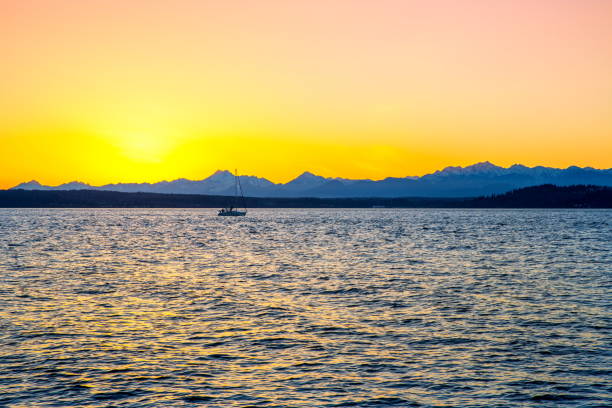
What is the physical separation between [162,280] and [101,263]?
14705mm

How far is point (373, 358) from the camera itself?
21.1 meters

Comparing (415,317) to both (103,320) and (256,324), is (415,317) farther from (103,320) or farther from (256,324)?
(103,320)

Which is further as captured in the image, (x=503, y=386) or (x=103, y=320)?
(x=103, y=320)

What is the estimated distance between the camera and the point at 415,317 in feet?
93.5

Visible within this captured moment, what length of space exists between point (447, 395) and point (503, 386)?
199 centimetres

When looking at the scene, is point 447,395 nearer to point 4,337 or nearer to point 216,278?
point 4,337

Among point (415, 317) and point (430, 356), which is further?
point (415, 317)

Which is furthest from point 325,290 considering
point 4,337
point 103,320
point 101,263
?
point 101,263

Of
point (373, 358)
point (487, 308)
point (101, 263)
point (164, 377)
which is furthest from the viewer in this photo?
point (101, 263)

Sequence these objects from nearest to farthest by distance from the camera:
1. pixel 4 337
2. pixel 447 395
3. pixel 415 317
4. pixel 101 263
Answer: pixel 447 395
pixel 4 337
pixel 415 317
pixel 101 263

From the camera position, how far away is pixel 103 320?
2741cm

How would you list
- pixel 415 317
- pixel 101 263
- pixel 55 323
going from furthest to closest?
1. pixel 101 263
2. pixel 415 317
3. pixel 55 323

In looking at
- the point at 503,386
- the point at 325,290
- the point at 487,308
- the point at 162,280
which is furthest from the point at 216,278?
the point at 503,386

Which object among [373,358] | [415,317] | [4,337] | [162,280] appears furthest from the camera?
[162,280]
